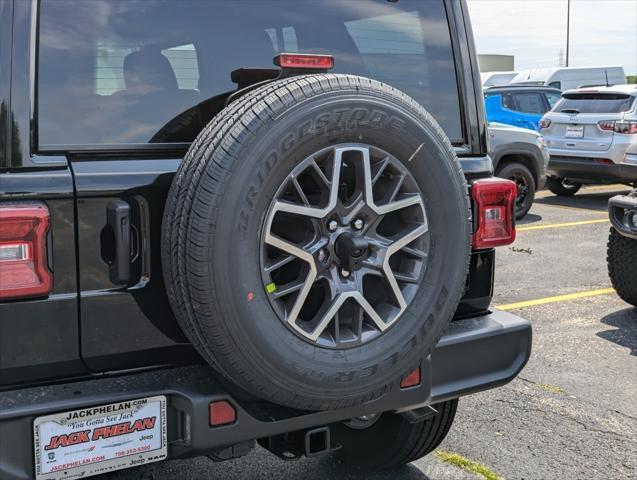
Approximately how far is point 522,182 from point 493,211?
25.4 feet

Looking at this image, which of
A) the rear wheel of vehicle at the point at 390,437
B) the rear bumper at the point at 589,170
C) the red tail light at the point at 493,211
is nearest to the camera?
the red tail light at the point at 493,211

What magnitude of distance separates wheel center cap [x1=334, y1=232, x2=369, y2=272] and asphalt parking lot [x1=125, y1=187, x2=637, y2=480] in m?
1.42

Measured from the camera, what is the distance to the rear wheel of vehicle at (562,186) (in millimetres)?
12406

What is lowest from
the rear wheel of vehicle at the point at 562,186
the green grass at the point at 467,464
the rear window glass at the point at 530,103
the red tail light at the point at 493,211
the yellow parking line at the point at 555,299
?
the green grass at the point at 467,464

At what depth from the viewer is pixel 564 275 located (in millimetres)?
6875

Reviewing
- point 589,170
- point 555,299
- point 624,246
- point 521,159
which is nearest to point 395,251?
point 624,246

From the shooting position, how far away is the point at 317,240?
2.17 m

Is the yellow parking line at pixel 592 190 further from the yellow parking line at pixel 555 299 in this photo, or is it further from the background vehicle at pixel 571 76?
the background vehicle at pixel 571 76

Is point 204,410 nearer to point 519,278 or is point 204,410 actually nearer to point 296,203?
point 296,203

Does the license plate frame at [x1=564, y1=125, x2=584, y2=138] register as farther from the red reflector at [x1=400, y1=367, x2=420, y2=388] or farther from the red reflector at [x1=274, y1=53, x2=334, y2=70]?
the red reflector at [x1=274, y1=53, x2=334, y2=70]

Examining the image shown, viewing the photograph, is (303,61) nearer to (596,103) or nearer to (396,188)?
(396,188)

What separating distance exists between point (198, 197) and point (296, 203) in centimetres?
30

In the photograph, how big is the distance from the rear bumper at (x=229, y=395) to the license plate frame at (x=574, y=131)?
909 centimetres

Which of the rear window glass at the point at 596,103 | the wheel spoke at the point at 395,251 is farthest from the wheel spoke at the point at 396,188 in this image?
the rear window glass at the point at 596,103
